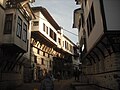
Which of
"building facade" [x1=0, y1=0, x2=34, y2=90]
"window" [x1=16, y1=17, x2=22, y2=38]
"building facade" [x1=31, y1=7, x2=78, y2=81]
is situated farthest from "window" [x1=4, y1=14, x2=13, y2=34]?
"building facade" [x1=31, y1=7, x2=78, y2=81]

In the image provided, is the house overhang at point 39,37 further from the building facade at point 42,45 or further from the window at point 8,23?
the window at point 8,23

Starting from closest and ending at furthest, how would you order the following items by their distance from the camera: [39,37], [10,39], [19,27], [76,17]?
[10,39] → [19,27] → [76,17] → [39,37]

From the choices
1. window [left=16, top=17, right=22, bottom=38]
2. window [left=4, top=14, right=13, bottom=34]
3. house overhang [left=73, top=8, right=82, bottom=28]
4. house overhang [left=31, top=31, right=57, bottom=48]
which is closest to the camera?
window [left=4, top=14, right=13, bottom=34]

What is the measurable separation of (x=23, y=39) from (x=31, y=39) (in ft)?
30.9

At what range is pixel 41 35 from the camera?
96.9ft

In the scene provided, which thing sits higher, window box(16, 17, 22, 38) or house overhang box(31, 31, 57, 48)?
house overhang box(31, 31, 57, 48)

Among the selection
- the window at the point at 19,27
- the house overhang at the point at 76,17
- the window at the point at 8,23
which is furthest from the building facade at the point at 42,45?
the window at the point at 8,23

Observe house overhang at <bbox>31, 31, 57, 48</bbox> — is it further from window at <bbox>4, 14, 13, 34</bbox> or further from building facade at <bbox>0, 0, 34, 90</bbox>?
window at <bbox>4, 14, 13, 34</bbox>

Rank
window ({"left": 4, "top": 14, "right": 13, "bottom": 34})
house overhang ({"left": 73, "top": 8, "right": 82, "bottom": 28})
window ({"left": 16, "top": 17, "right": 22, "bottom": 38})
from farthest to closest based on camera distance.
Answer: house overhang ({"left": 73, "top": 8, "right": 82, "bottom": 28}) → window ({"left": 16, "top": 17, "right": 22, "bottom": 38}) → window ({"left": 4, "top": 14, "right": 13, "bottom": 34})

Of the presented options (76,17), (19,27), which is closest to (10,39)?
(19,27)

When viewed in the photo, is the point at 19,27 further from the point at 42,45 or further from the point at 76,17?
the point at 42,45

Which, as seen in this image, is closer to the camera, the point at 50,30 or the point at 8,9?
the point at 8,9

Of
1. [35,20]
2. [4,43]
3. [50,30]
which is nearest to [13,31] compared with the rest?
[4,43]

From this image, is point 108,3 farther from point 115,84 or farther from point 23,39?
point 23,39
